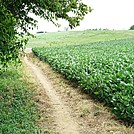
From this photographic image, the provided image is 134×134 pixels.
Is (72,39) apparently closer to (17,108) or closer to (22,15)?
(22,15)

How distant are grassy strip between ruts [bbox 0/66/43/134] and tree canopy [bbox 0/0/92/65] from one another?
1.32 meters

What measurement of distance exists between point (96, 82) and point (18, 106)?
2.99 meters

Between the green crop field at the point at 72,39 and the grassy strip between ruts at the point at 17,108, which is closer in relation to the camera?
the grassy strip between ruts at the point at 17,108

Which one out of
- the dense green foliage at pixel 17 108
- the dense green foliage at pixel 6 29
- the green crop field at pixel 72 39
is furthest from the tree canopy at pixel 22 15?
the green crop field at pixel 72 39

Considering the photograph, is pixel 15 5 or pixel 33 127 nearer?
pixel 33 127

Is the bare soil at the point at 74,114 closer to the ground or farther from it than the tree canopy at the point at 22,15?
closer to the ground

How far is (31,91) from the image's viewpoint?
10.8 m

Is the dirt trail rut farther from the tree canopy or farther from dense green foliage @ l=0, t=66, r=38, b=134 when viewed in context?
the tree canopy

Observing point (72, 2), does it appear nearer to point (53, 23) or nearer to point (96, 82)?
point (53, 23)

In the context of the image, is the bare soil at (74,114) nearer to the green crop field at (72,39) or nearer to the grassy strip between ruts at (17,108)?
the grassy strip between ruts at (17,108)

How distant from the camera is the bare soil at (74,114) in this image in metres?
6.89

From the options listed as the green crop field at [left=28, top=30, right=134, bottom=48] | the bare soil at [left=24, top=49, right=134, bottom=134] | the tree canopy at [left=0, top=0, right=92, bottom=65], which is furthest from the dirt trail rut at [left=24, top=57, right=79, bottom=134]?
the green crop field at [left=28, top=30, right=134, bottom=48]

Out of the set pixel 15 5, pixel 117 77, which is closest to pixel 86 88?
pixel 117 77

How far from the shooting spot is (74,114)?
8133mm
